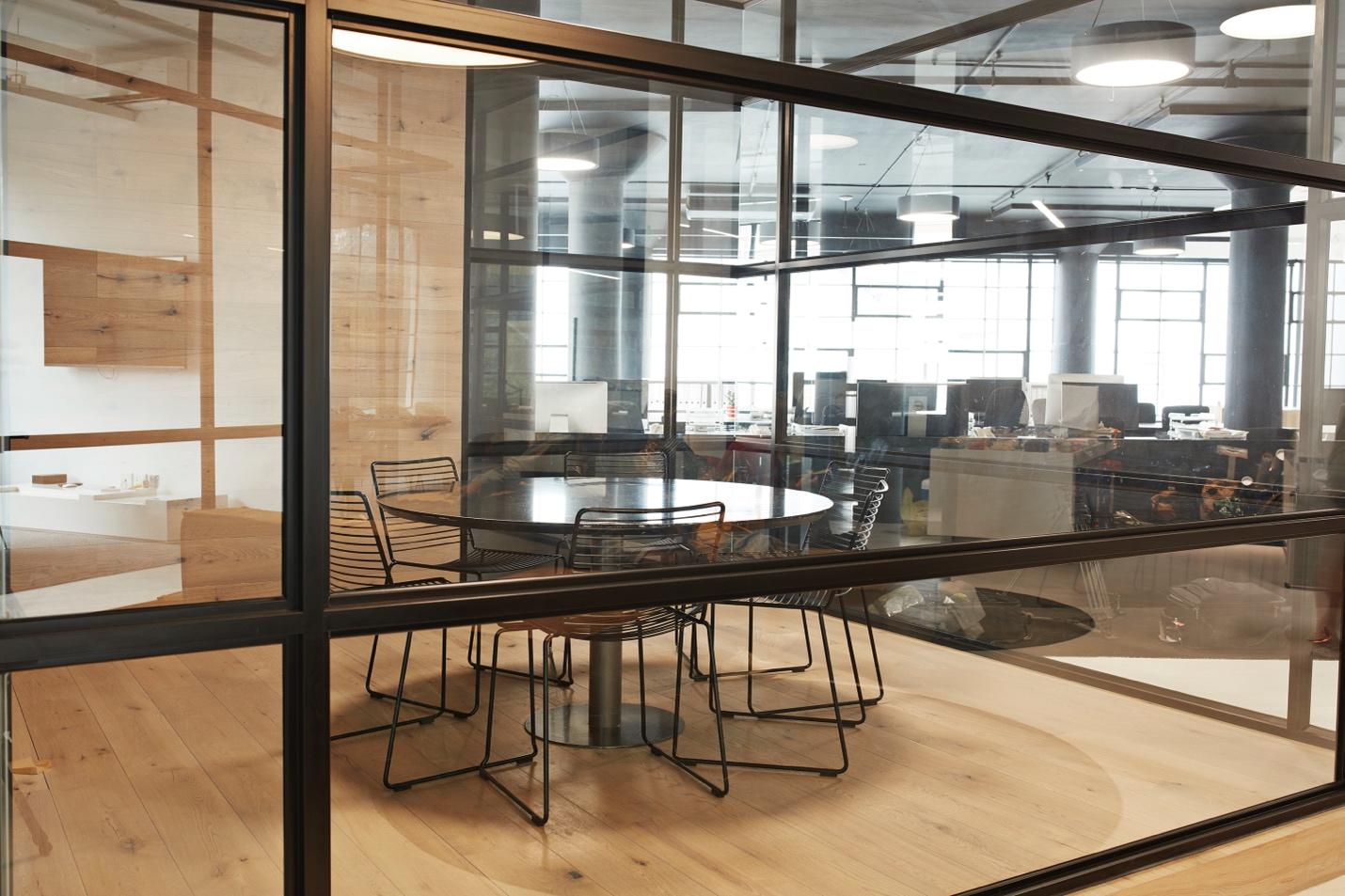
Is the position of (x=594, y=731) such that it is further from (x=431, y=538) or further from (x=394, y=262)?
(x=394, y=262)

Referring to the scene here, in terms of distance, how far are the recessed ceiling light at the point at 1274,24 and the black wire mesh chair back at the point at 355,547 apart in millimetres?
3095

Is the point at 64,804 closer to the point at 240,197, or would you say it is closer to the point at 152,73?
the point at 240,197

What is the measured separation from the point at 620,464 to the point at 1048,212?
134cm

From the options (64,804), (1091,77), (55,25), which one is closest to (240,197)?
(55,25)

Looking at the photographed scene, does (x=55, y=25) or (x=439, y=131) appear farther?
(x=439, y=131)

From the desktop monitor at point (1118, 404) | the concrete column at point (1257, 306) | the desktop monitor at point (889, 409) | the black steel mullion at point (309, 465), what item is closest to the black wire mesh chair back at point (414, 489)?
the black steel mullion at point (309, 465)

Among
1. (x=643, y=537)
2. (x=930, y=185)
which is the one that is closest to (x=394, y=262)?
(x=643, y=537)

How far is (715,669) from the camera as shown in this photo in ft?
9.81

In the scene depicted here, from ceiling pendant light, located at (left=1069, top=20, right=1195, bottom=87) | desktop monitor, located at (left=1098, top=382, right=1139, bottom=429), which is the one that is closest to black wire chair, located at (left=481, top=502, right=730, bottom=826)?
desktop monitor, located at (left=1098, top=382, right=1139, bottom=429)

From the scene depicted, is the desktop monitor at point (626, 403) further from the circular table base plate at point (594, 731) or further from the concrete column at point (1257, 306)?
the concrete column at point (1257, 306)

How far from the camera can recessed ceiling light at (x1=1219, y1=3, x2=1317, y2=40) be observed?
340cm

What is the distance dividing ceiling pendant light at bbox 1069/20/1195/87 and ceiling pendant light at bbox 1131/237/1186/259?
571mm

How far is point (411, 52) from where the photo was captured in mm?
1716

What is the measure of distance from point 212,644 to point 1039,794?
2.14 m
